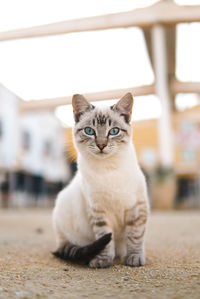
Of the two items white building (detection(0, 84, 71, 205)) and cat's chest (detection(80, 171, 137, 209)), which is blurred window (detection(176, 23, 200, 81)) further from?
cat's chest (detection(80, 171, 137, 209))

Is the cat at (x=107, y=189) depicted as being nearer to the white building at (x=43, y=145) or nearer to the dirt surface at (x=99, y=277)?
the dirt surface at (x=99, y=277)

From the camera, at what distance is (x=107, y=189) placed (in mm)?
1570

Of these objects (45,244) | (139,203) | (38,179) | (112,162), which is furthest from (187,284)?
(38,179)

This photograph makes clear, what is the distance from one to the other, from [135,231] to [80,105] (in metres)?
0.69

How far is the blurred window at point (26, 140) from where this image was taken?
11.1 m

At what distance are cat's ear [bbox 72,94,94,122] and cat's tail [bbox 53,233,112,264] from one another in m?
0.65

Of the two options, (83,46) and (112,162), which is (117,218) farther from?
(83,46)

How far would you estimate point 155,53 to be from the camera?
6.92 metres

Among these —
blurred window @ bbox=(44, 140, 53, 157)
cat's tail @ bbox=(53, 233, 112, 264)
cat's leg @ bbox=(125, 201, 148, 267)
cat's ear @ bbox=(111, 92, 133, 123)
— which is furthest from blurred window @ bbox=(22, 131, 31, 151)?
cat's leg @ bbox=(125, 201, 148, 267)

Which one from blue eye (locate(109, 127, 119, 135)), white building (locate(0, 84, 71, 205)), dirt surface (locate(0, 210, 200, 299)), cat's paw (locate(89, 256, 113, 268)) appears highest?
white building (locate(0, 84, 71, 205))

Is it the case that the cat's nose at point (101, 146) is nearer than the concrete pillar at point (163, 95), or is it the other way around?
the cat's nose at point (101, 146)

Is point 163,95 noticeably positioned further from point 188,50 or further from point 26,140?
point 26,140

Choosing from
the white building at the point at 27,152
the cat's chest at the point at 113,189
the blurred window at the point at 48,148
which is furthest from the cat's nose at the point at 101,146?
the blurred window at the point at 48,148

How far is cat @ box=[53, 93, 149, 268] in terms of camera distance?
1572 millimetres
